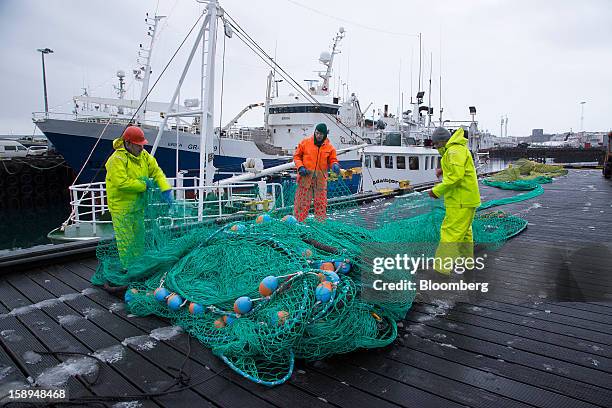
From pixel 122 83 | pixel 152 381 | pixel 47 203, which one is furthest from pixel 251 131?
pixel 152 381

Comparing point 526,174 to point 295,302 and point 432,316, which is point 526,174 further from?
point 295,302

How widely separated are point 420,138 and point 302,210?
1806 centimetres

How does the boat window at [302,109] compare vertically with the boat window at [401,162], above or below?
above

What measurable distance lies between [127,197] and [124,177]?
23cm

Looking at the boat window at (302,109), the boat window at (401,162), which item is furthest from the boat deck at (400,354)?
the boat window at (302,109)

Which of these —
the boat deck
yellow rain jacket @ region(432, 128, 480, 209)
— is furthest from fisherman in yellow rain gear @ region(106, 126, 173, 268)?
yellow rain jacket @ region(432, 128, 480, 209)

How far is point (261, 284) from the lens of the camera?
8.41 ft

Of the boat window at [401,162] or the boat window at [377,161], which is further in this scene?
the boat window at [377,161]

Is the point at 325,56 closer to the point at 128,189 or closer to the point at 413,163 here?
the point at 413,163

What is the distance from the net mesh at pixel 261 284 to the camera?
2.35m

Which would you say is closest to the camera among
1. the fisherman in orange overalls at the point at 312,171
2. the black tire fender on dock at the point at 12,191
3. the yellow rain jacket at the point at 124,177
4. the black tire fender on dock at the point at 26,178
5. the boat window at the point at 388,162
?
the yellow rain jacket at the point at 124,177

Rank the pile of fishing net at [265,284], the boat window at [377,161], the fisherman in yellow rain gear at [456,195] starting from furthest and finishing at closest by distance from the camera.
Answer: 1. the boat window at [377,161]
2. the fisherman in yellow rain gear at [456,195]
3. the pile of fishing net at [265,284]

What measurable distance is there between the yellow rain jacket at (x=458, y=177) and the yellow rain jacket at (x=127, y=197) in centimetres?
272

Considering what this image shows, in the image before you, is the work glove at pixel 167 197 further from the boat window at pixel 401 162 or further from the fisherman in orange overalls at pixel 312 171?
the boat window at pixel 401 162
